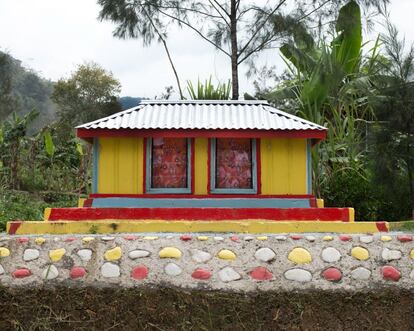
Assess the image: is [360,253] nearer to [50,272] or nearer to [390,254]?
[390,254]

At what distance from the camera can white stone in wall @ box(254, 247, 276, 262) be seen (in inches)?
209

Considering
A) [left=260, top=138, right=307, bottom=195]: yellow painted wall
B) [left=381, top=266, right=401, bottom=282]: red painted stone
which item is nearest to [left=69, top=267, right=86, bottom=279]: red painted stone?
[left=260, top=138, right=307, bottom=195]: yellow painted wall

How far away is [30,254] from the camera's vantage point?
5.33m

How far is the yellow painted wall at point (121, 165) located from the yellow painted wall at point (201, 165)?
719 mm

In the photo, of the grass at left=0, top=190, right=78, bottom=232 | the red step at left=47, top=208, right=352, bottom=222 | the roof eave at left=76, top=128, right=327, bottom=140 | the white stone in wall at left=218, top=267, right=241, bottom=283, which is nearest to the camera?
the white stone in wall at left=218, top=267, right=241, bottom=283

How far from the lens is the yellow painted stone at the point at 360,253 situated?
535cm

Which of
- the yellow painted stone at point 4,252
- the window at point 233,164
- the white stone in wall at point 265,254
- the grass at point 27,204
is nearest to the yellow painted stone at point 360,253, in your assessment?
the white stone in wall at point 265,254

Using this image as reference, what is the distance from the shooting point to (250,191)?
7023 mm

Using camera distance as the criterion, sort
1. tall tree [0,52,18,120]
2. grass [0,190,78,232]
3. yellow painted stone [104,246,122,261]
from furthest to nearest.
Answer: tall tree [0,52,18,120], grass [0,190,78,232], yellow painted stone [104,246,122,261]

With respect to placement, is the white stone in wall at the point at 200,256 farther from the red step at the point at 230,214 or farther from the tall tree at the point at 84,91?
the tall tree at the point at 84,91

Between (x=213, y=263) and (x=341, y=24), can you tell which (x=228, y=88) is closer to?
(x=341, y=24)

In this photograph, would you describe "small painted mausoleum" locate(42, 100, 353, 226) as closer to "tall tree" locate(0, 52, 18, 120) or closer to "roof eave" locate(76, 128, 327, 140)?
"roof eave" locate(76, 128, 327, 140)

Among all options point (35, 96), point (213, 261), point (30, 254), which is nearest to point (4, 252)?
point (30, 254)

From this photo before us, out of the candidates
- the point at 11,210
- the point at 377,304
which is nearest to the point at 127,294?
the point at 377,304
